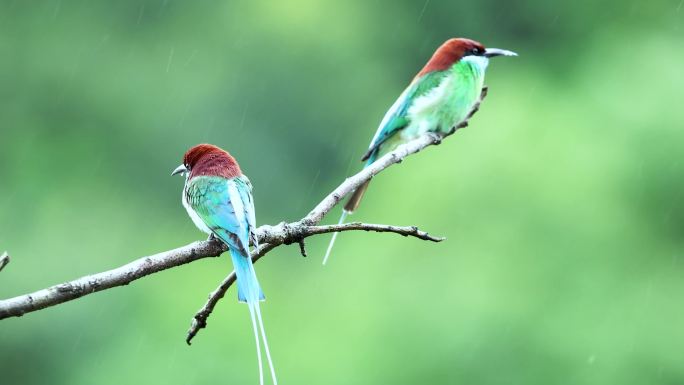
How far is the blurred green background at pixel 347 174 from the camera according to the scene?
8.70m

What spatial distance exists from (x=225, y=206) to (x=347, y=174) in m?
10.2

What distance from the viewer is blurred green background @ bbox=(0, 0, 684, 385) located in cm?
870

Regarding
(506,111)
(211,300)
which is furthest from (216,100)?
(211,300)

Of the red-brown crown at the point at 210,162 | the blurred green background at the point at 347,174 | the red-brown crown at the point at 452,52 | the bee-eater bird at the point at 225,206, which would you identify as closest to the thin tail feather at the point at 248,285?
the bee-eater bird at the point at 225,206

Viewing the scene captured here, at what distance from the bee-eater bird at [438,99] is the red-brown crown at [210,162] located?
1025 millimetres

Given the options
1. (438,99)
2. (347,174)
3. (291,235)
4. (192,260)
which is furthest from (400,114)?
(347,174)

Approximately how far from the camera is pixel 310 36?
1477cm

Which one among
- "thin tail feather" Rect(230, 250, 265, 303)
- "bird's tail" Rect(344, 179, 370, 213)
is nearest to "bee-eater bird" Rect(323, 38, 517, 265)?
"bird's tail" Rect(344, 179, 370, 213)

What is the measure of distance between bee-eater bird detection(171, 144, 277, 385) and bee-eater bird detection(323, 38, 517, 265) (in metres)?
1.08

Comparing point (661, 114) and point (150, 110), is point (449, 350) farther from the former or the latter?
point (150, 110)

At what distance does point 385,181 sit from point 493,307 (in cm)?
364

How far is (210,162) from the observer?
2.75 m

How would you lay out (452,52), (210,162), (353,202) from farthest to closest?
1. (452,52)
2. (353,202)
3. (210,162)

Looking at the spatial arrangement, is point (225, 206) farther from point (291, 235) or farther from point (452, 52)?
point (452, 52)
